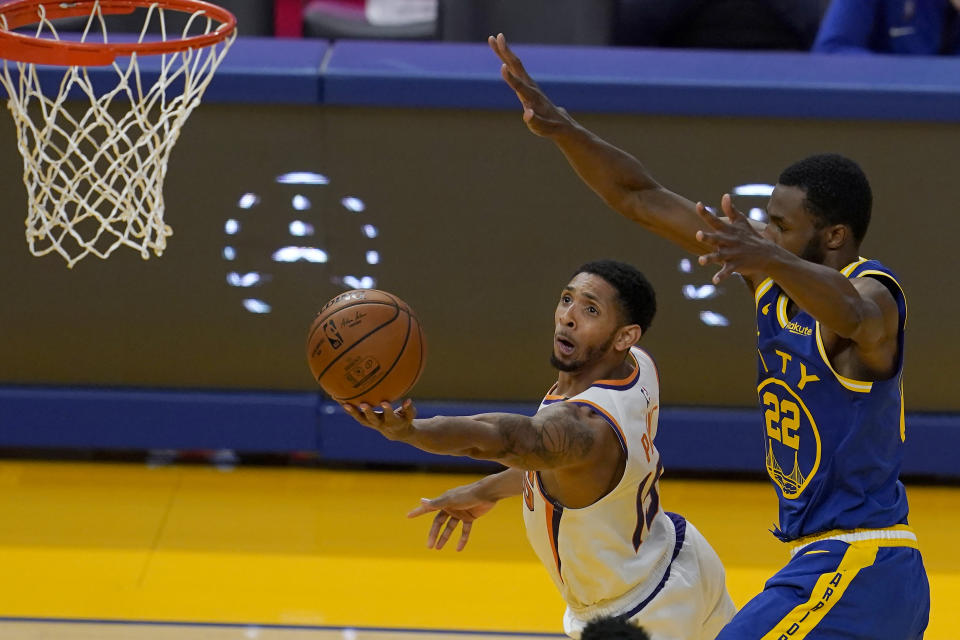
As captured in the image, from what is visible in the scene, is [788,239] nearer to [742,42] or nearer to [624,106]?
[624,106]

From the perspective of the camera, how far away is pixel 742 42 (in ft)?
29.2

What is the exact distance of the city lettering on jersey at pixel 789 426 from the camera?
3.72 meters

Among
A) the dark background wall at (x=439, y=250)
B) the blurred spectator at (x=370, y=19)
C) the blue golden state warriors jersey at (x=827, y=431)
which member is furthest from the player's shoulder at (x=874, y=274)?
the blurred spectator at (x=370, y=19)

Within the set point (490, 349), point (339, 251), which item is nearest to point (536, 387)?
point (490, 349)

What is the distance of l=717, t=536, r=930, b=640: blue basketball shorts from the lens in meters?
3.57

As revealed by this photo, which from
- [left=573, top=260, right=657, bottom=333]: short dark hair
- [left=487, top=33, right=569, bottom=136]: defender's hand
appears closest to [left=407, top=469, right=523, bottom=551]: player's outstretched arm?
[left=573, top=260, right=657, bottom=333]: short dark hair

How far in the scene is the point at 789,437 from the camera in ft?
12.4

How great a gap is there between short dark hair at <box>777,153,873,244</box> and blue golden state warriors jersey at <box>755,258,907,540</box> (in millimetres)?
135

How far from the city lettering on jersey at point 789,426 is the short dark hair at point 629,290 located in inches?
14.4

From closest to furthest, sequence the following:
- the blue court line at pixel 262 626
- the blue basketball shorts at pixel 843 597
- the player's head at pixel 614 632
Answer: the player's head at pixel 614 632 → the blue basketball shorts at pixel 843 597 → the blue court line at pixel 262 626

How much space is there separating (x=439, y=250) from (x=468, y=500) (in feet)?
7.93

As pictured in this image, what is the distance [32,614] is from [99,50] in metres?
2.15

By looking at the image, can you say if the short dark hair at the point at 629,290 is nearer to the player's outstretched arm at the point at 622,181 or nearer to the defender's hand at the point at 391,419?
the player's outstretched arm at the point at 622,181

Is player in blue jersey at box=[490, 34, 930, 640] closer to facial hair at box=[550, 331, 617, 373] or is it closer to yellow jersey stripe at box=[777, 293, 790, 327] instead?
yellow jersey stripe at box=[777, 293, 790, 327]
